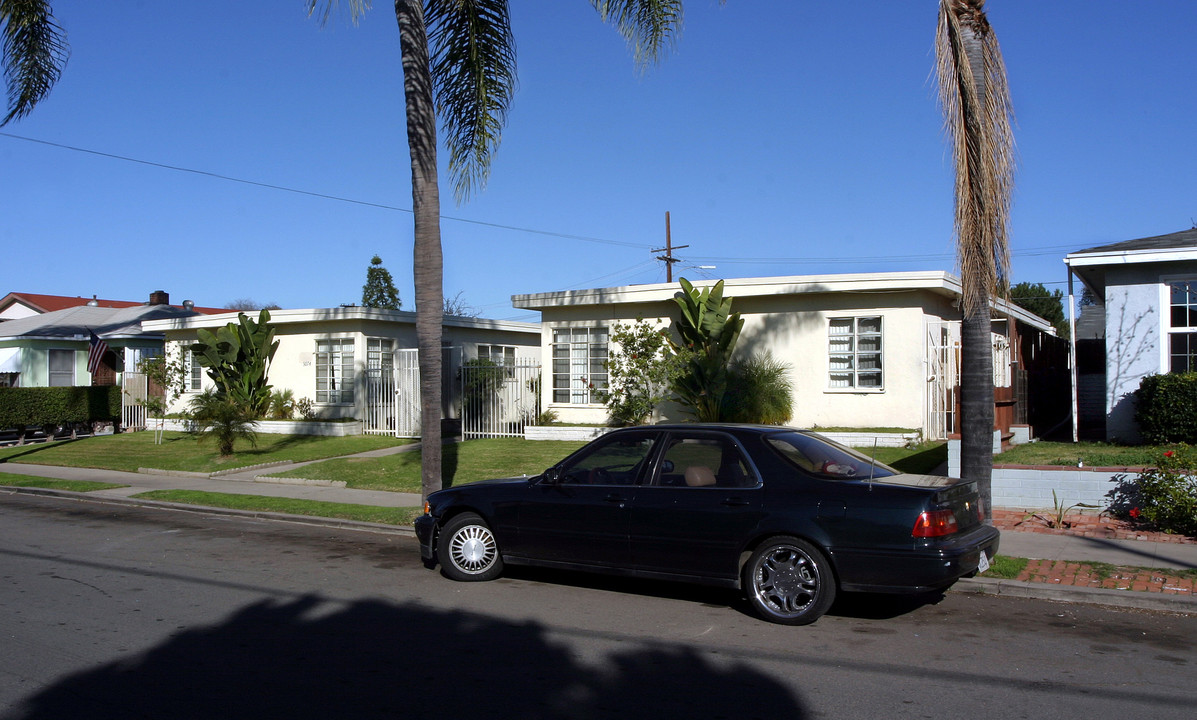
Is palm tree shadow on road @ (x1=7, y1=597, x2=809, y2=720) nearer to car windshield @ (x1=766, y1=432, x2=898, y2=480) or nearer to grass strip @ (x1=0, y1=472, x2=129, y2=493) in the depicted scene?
car windshield @ (x1=766, y1=432, x2=898, y2=480)

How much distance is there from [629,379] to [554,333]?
2.81 m

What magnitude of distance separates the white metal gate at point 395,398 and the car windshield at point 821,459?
1648cm

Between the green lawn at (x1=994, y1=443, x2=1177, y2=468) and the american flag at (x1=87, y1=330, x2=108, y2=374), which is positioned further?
the american flag at (x1=87, y1=330, x2=108, y2=374)

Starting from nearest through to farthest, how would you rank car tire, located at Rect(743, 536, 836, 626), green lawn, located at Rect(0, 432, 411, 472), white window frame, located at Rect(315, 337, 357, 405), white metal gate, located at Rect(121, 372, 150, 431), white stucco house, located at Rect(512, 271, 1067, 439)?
car tire, located at Rect(743, 536, 836, 626) < white stucco house, located at Rect(512, 271, 1067, 439) < green lawn, located at Rect(0, 432, 411, 472) < white window frame, located at Rect(315, 337, 357, 405) < white metal gate, located at Rect(121, 372, 150, 431)

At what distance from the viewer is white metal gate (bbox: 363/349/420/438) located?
75.6ft

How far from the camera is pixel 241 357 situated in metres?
25.1

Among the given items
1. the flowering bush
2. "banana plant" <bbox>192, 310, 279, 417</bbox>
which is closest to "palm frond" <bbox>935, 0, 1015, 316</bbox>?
the flowering bush

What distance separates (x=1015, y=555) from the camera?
9.09 meters

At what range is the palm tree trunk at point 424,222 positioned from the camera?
463 inches

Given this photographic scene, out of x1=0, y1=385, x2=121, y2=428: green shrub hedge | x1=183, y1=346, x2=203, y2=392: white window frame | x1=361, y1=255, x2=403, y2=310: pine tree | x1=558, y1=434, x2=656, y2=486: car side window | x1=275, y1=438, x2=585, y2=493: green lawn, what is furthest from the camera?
x1=361, y1=255, x2=403, y2=310: pine tree

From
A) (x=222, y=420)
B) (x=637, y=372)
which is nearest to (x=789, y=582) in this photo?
(x=637, y=372)

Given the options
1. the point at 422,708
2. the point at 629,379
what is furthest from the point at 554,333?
the point at 422,708

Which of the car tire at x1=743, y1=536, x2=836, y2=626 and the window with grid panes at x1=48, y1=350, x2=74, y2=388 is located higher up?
the window with grid panes at x1=48, y1=350, x2=74, y2=388

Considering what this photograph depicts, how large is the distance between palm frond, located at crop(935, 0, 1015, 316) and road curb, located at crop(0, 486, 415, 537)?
24.5 feet
